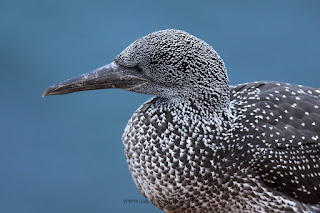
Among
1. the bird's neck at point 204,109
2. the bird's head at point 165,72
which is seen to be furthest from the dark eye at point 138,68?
the bird's neck at point 204,109

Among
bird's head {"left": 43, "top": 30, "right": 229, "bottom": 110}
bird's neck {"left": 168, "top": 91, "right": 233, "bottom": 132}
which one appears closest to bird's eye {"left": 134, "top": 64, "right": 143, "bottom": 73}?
bird's head {"left": 43, "top": 30, "right": 229, "bottom": 110}

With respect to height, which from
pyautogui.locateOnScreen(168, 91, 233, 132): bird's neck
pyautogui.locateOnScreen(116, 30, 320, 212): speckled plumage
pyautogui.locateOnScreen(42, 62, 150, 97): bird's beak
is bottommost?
pyautogui.locateOnScreen(116, 30, 320, 212): speckled plumage

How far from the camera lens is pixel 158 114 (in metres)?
2.05

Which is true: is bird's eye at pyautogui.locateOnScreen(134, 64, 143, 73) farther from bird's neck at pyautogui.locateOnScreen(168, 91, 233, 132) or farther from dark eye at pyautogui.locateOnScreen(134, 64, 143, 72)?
bird's neck at pyautogui.locateOnScreen(168, 91, 233, 132)

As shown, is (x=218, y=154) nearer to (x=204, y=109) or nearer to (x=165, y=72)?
(x=204, y=109)

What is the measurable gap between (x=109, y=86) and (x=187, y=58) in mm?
335

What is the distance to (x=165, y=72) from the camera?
196cm

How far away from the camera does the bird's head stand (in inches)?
76.5

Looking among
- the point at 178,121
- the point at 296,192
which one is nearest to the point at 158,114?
the point at 178,121

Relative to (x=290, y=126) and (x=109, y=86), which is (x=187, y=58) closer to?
(x=109, y=86)

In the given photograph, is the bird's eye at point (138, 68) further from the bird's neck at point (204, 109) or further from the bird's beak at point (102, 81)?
the bird's neck at point (204, 109)

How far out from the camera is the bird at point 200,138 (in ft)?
6.47

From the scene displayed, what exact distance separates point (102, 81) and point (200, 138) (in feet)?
1.49

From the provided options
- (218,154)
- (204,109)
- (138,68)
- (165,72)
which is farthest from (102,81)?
(218,154)
